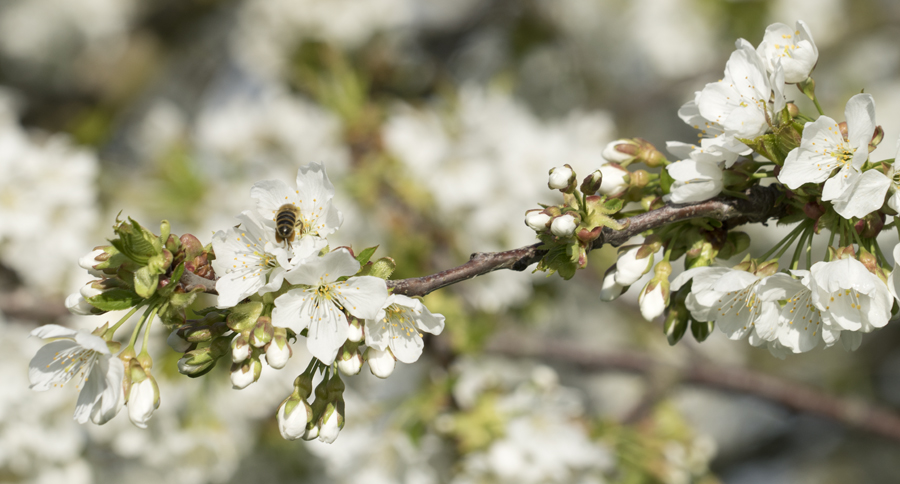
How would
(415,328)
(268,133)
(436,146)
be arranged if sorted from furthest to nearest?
Answer: (268,133) < (436,146) < (415,328)

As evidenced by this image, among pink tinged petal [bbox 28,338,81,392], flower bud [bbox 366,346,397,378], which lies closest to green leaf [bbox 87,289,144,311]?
pink tinged petal [bbox 28,338,81,392]

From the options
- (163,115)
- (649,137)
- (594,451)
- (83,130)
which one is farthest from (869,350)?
(83,130)

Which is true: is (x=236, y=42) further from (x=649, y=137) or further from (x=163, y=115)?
(x=649, y=137)

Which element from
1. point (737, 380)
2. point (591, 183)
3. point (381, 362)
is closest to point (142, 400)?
point (381, 362)

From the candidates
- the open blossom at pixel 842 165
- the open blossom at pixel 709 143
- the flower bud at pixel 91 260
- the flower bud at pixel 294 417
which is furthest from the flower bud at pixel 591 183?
the flower bud at pixel 91 260

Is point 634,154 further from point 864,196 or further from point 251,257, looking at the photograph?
point 251,257

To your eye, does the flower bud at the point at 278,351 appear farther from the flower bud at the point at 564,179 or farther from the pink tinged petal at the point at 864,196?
the pink tinged petal at the point at 864,196
